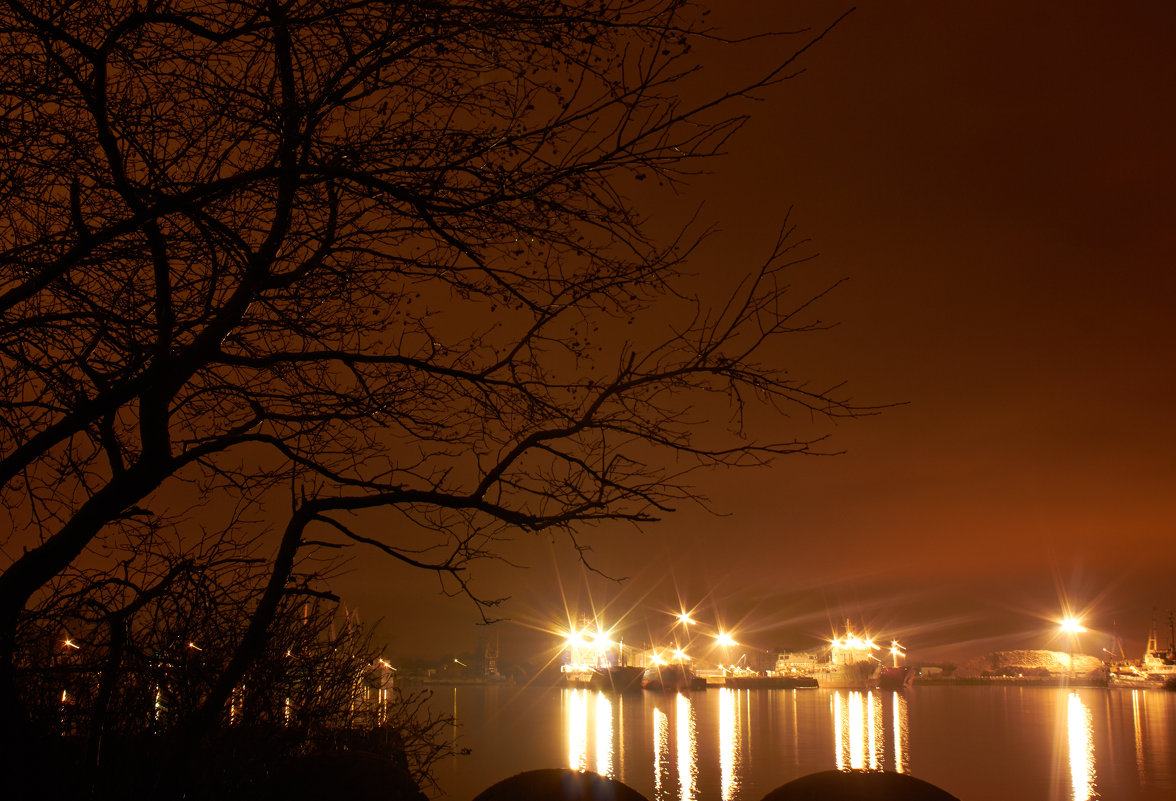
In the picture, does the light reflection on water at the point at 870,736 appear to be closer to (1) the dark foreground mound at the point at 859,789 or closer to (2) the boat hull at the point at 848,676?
(1) the dark foreground mound at the point at 859,789

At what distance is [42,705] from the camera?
4.41 meters

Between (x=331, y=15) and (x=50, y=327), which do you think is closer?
(x=331, y=15)

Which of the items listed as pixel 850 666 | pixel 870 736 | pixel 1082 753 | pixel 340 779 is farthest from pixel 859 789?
pixel 850 666

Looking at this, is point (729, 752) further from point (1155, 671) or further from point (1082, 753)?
point (1155, 671)

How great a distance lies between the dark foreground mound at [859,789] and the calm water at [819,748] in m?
22.5

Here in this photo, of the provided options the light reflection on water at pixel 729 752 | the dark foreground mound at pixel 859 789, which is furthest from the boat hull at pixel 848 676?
the dark foreground mound at pixel 859 789

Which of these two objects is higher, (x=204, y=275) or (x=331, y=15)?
(x=331, y=15)

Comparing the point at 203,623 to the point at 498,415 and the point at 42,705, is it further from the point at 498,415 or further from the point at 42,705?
the point at 498,415

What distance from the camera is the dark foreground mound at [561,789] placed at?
248 inches

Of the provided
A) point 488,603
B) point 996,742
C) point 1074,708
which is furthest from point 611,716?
point 488,603

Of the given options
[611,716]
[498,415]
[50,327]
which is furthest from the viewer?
[611,716]

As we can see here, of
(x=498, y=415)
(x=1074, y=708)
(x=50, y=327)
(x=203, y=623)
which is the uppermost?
(x=50, y=327)

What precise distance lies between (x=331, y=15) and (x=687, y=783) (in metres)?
46.1

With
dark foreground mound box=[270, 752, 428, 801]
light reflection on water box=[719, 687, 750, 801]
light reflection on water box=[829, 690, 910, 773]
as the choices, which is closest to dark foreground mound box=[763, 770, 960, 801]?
dark foreground mound box=[270, 752, 428, 801]
